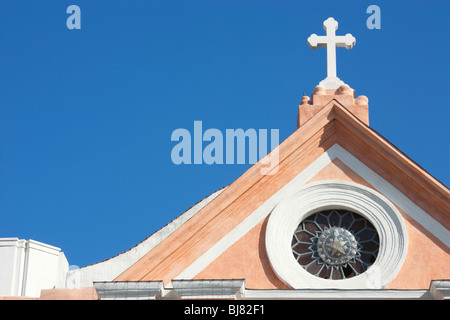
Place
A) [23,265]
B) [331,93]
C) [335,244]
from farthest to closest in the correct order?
1. [23,265]
2. [331,93]
3. [335,244]

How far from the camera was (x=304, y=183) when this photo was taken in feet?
Result: 83.1

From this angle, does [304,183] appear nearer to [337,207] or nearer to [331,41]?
[337,207]

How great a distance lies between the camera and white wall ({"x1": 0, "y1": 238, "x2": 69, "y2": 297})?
90.3 ft

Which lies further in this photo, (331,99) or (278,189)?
(331,99)

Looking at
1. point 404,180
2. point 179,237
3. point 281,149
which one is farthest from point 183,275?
point 404,180

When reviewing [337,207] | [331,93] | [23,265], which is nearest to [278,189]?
[337,207]

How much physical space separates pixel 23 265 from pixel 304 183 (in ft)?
22.4

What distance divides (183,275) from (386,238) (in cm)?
405

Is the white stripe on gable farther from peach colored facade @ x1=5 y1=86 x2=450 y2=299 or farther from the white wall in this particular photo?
the white wall

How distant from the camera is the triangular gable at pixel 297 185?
2448cm

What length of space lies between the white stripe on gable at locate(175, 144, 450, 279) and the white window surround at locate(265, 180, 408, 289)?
0.17 metres

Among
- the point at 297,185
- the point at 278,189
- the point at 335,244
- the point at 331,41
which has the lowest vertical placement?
the point at 335,244

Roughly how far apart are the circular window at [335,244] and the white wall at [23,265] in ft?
20.8
